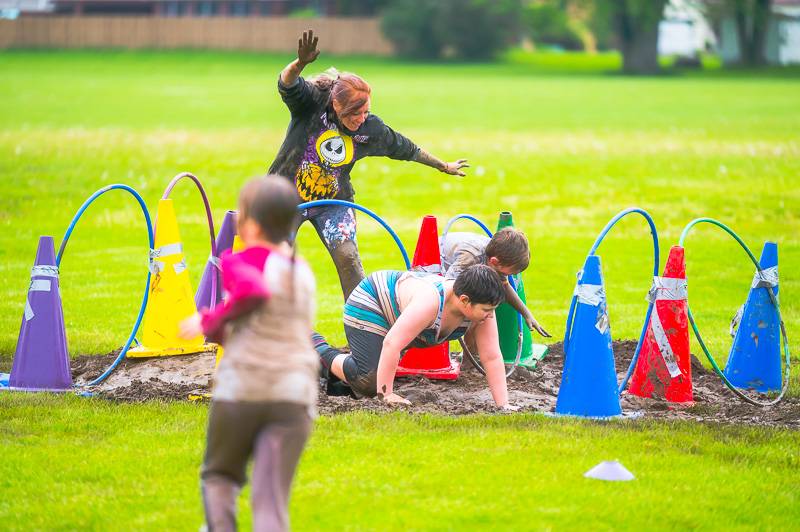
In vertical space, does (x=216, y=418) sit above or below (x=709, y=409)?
above

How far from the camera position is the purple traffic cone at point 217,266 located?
299 inches

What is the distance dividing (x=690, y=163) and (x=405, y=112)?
1222 centimetres

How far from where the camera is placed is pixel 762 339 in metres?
7.46

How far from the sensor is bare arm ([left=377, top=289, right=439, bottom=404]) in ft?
20.5

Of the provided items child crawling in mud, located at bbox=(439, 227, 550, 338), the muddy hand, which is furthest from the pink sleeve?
child crawling in mud, located at bbox=(439, 227, 550, 338)

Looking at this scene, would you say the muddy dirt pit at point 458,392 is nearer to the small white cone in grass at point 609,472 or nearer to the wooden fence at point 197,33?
the small white cone in grass at point 609,472

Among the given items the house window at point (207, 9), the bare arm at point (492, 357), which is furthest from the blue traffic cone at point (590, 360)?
the house window at point (207, 9)

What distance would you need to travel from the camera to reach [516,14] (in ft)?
227

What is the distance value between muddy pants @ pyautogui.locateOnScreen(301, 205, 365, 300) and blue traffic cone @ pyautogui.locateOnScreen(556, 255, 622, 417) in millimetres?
1644

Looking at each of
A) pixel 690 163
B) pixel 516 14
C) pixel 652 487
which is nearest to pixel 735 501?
pixel 652 487

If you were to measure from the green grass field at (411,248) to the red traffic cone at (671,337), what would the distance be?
0.66 metres

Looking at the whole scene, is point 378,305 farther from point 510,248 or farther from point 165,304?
point 165,304

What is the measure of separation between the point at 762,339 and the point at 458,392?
6.62 ft

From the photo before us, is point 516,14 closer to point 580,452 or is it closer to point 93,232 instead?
point 93,232
